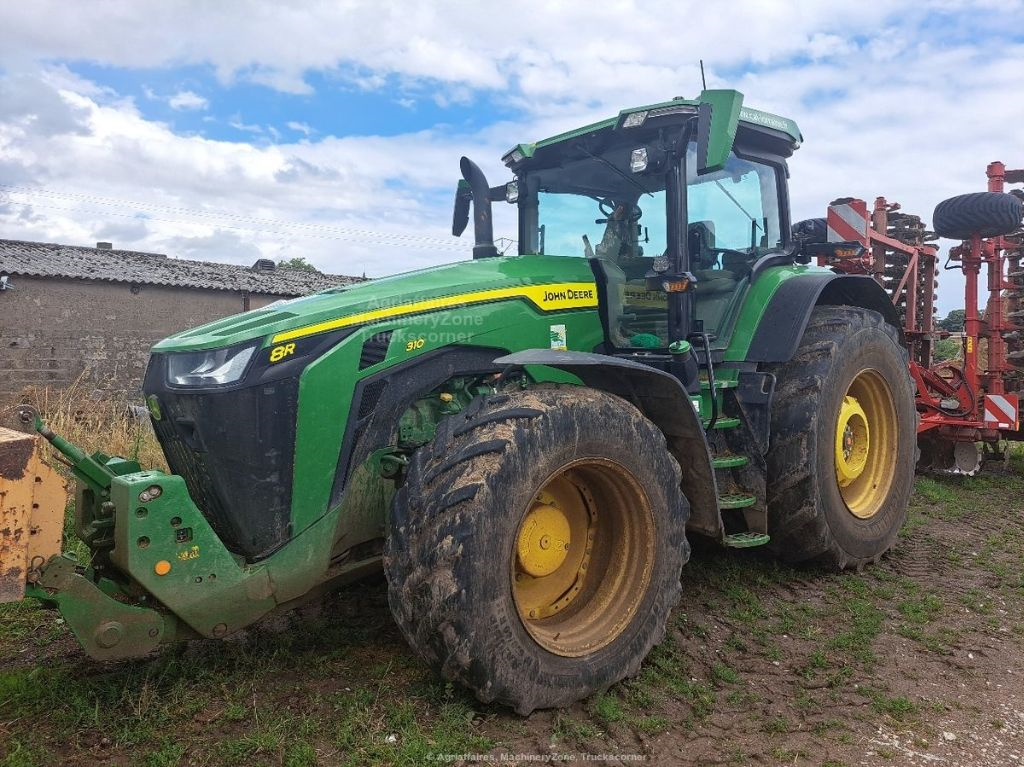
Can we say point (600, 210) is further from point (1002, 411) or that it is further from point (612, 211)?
point (1002, 411)

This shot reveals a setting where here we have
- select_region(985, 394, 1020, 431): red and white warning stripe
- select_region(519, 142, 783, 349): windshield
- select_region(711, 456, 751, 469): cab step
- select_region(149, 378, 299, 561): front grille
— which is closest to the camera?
select_region(149, 378, 299, 561): front grille

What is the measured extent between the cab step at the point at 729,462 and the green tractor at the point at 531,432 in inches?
1.2

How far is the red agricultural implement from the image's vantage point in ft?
25.0

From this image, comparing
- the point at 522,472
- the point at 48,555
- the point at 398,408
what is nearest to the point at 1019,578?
the point at 522,472

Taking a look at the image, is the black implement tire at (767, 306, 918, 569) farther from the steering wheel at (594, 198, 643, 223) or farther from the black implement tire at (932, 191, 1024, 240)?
the black implement tire at (932, 191, 1024, 240)

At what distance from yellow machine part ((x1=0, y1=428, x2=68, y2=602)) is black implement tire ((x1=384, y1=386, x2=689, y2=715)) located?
114 centimetres

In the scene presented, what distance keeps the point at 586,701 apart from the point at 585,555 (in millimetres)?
642

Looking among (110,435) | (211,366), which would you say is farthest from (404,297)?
(110,435)

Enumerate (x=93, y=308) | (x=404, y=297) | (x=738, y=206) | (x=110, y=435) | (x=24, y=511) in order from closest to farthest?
(x=24, y=511), (x=404, y=297), (x=738, y=206), (x=110, y=435), (x=93, y=308)

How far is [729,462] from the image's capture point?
4.30 meters

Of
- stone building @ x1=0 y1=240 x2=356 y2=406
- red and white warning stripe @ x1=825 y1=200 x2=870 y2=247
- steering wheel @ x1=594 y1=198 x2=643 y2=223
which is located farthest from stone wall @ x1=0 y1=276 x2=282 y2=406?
red and white warning stripe @ x1=825 y1=200 x2=870 y2=247

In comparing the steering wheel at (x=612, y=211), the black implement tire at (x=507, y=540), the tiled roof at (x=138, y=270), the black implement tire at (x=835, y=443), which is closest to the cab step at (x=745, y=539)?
the black implement tire at (x=835, y=443)

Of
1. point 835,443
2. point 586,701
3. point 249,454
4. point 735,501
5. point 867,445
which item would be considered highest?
point 249,454

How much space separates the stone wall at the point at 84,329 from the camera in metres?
17.1
